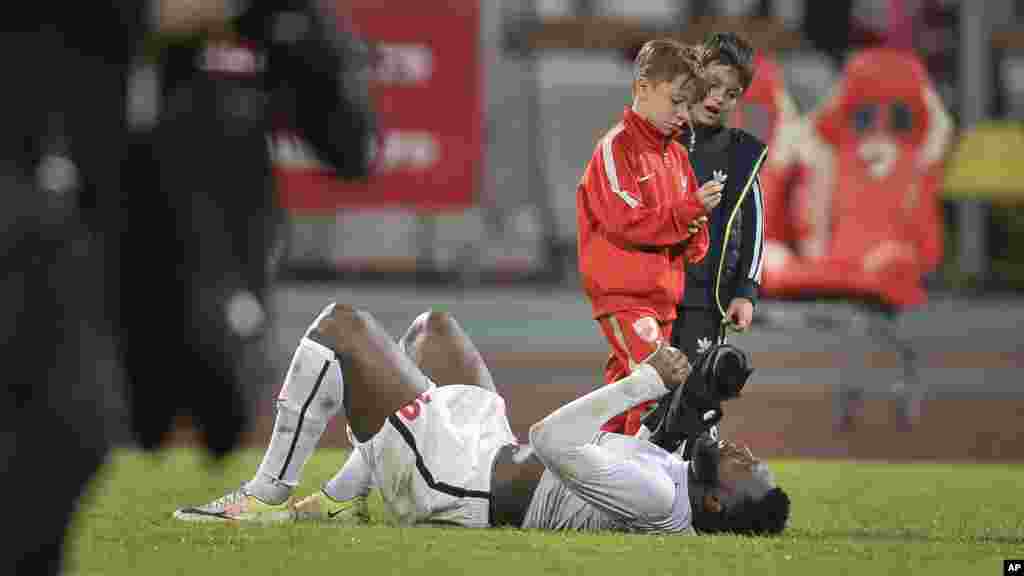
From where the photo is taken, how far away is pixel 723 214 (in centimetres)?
632

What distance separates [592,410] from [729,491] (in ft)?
1.88

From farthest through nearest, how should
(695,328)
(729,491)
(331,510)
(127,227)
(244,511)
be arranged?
(695,328)
(331,510)
(244,511)
(729,491)
(127,227)

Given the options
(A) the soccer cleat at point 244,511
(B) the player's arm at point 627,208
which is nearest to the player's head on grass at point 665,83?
(B) the player's arm at point 627,208

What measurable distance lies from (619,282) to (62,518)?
374 cm

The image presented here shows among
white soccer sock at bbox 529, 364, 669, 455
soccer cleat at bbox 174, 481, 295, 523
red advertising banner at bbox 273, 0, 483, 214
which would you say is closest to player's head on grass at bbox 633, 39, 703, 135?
white soccer sock at bbox 529, 364, 669, 455

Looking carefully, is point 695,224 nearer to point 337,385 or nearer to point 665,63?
point 665,63

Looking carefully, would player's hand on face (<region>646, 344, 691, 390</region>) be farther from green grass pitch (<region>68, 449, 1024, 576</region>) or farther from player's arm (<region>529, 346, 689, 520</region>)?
green grass pitch (<region>68, 449, 1024, 576</region>)

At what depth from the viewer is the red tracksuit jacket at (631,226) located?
19.1 ft

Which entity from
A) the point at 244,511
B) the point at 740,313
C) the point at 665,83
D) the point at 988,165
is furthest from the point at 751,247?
the point at 988,165

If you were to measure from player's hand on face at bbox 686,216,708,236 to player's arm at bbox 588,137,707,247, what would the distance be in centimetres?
1

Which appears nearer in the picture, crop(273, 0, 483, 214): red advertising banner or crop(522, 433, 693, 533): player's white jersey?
crop(522, 433, 693, 533): player's white jersey

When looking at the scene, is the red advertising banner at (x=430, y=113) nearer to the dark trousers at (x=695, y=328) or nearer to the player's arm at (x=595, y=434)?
the dark trousers at (x=695, y=328)

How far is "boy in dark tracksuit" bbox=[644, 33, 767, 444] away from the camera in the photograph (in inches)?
245

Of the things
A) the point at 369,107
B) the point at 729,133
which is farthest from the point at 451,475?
the point at 369,107
